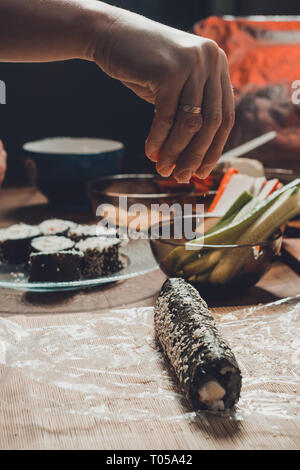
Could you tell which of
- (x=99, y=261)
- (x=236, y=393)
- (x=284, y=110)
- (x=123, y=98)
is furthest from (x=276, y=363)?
(x=123, y=98)

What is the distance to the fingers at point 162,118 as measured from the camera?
89 cm

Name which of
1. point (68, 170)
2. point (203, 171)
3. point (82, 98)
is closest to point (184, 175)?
point (203, 171)

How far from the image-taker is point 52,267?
4.34 ft

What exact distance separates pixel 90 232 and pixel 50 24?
28.4 inches

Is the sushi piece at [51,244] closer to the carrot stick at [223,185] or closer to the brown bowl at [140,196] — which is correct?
the brown bowl at [140,196]

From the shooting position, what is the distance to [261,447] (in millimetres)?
797

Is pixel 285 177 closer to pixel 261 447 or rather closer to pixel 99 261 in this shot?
pixel 99 261

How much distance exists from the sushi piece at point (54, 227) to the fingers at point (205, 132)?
681 mm

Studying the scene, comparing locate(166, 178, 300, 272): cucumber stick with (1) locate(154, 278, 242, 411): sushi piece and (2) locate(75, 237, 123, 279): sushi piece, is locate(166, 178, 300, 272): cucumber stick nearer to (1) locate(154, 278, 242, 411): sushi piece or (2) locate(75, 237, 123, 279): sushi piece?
(2) locate(75, 237, 123, 279): sushi piece

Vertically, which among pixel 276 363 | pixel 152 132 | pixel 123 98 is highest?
pixel 152 132

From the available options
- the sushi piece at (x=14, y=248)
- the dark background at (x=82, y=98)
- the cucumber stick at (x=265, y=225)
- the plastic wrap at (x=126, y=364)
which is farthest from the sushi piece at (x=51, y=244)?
the dark background at (x=82, y=98)

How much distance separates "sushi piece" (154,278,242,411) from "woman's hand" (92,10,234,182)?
23cm

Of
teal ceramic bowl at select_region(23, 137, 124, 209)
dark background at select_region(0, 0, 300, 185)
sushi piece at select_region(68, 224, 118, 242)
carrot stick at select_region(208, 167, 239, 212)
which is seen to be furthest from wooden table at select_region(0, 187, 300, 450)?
dark background at select_region(0, 0, 300, 185)
